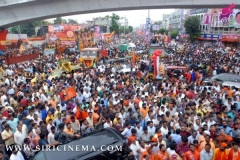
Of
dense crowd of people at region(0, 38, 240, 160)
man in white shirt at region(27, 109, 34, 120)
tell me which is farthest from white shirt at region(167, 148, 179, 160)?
man in white shirt at region(27, 109, 34, 120)

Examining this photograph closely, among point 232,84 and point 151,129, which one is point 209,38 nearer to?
point 232,84

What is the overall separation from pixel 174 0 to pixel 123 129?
33.8ft

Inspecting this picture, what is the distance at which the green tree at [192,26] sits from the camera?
169 feet

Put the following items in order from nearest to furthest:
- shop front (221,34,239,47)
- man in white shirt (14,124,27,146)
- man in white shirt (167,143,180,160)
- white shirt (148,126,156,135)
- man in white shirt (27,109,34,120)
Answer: man in white shirt (167,143,180,160), man in white shirt (14,124,27,146), white shirt (148,126,156,135), man in white shirt (27,109,34,120), shop front (221,34,239,47)

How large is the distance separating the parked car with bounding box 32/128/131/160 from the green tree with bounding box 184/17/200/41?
49639mm

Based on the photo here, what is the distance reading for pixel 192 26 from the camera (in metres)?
52.1

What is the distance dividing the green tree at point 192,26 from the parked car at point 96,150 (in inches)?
1954

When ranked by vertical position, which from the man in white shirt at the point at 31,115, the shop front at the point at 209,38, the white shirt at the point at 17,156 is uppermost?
the man in white shirt at the point at 31,115

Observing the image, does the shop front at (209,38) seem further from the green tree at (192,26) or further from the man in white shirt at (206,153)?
the man in white shirt at (206,153)

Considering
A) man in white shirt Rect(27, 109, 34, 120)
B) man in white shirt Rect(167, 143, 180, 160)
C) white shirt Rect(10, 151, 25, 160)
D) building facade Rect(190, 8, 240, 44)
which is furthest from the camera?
building facade Rect(190, 8, 240, 44)

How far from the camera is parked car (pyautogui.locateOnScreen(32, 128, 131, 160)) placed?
5.49 m

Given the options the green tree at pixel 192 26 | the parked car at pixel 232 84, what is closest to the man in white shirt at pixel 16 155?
the parked car at pixel 232 84

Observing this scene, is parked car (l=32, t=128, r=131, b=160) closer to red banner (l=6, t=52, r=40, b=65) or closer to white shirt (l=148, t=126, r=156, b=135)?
white shirt (l=148, t=126, r=156, b=135)


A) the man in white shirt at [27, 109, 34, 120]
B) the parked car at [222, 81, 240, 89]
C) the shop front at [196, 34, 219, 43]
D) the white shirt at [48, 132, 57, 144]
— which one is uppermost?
the man in white shirt at [27, 109, 34, 120]
